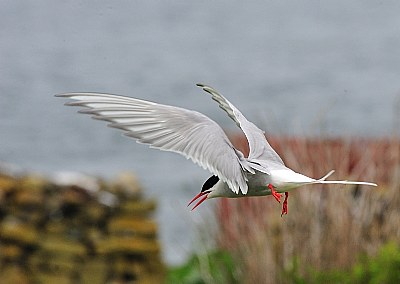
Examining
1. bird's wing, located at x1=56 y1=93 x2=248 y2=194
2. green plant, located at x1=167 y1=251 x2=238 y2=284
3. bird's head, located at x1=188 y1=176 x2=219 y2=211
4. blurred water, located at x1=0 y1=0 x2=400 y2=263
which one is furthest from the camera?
blurred water, located at x1=0 y1=0 x2=400 y2=263

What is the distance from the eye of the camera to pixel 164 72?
2322 centimetres

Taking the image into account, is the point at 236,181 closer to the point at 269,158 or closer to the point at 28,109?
the point at 269,158

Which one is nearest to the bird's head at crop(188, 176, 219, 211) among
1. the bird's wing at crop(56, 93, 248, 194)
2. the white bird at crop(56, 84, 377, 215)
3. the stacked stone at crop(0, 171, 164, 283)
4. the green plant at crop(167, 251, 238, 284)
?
the white bird at crop(56, 84, 377, 215)

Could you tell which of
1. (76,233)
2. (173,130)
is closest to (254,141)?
(173,130)

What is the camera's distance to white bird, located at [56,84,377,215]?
2002 mm

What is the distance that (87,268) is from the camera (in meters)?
7.16

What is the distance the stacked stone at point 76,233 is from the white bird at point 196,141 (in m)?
4.90

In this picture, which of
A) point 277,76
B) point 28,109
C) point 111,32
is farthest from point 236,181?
point 111,32

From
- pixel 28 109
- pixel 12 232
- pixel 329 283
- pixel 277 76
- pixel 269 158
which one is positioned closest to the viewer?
pixel 269 158

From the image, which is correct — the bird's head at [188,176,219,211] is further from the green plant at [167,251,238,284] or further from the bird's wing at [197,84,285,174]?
the green plant at [167,251,238,284]

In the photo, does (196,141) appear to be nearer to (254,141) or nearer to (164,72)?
(254,141)

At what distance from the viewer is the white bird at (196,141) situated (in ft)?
6.57

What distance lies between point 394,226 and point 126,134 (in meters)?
4.28

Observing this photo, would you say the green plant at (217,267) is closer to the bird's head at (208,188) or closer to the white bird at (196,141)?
the bird's head at (208,188)
